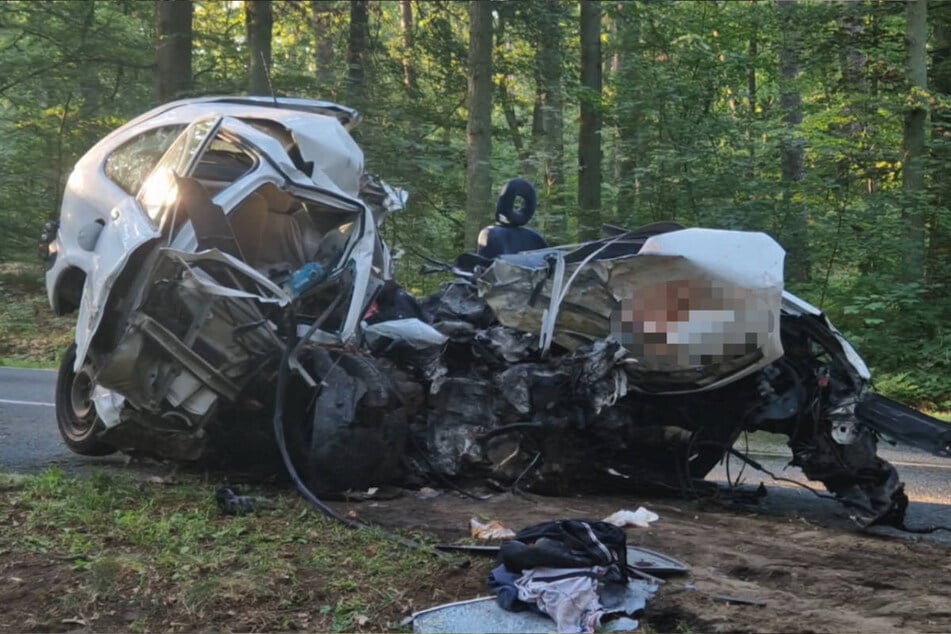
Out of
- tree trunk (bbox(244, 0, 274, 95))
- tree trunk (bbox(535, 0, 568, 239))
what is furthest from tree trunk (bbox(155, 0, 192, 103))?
tree trunk (bbox(535, 0, 568, 239))

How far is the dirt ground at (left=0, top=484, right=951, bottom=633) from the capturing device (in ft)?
11.4

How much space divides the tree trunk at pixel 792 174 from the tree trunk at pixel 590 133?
3.15 metres

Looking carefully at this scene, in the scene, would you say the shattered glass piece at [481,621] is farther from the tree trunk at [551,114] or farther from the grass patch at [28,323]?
the tree trunk at [551,114]

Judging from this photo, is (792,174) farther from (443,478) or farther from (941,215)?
(443,478)

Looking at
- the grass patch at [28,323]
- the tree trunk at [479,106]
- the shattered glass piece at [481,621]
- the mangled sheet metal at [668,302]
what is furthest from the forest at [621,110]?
the shattered glass piece at [481,621]

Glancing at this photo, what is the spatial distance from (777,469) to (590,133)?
10.1m

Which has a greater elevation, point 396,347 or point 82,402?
point 396,347

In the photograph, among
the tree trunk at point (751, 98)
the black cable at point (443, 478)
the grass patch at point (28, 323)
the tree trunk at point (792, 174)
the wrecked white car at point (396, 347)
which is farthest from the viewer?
the grass patch at point (28, 323)

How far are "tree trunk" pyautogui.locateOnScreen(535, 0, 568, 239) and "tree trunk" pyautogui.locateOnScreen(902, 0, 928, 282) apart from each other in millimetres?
6125

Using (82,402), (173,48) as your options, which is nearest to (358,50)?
(173,48)

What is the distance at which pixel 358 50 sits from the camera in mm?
17469

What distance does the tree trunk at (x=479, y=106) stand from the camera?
13.1m

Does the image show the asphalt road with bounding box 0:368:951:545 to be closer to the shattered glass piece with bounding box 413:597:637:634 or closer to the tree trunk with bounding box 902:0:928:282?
the shattered glass piece with bounding box 413:597:637:634

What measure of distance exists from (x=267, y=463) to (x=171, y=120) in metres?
2.59
